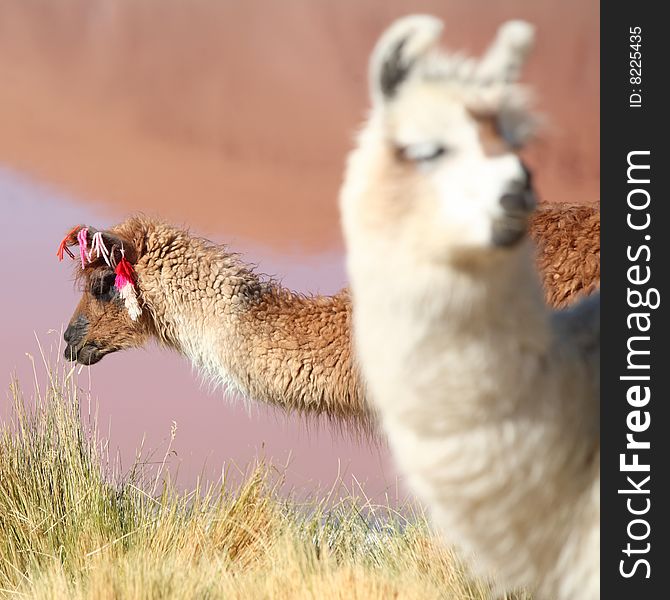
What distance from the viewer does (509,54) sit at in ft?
6.88

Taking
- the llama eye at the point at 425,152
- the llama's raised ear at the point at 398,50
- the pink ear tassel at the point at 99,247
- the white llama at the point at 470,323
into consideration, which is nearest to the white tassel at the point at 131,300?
the pink ear tassel at the point at 99,247

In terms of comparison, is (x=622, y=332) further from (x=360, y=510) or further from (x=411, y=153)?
(x=360, y=510)

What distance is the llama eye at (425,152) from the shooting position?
6.37 feet

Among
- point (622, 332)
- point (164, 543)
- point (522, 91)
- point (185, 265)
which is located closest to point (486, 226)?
point (522, 91)

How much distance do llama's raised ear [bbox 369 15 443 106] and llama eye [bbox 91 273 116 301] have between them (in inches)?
142

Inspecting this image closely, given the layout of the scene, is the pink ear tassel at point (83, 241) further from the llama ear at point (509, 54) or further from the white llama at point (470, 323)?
the llama ear at point (509, 54)

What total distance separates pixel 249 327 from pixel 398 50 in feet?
9.94

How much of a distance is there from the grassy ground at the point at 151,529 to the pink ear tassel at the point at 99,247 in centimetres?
80

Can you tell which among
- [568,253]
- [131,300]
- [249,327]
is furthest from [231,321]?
[568,253]

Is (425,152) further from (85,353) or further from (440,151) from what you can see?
(85,353)

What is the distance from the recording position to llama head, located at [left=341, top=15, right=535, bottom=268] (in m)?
1.82

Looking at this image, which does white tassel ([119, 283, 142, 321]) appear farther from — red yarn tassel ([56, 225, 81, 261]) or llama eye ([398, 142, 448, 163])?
llama eye ([398, 142, 448, 163])

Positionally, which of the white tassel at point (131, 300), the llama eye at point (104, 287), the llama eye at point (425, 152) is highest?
the llama eye at point (104, 287)

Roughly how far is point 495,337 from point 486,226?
34 centimetres
